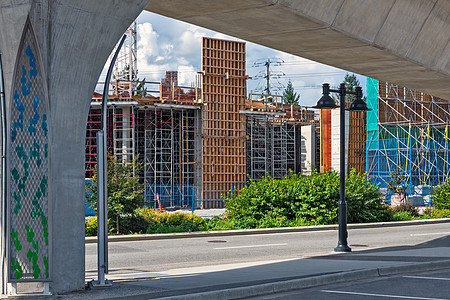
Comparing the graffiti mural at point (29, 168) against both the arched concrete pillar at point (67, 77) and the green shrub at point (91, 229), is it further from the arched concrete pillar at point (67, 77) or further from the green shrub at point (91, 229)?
the green shrub at point (91, 229)

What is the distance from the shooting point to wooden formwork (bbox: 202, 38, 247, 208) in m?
46.7

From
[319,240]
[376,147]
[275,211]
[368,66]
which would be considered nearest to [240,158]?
[376,147]

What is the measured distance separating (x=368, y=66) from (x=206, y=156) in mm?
31428

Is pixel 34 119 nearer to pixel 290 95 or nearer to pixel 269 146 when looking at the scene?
pixel 269 146

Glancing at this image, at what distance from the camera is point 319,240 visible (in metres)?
21.3

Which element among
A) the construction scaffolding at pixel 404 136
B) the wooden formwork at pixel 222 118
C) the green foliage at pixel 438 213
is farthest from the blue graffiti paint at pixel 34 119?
the construction scaffolding at pixel 404 136

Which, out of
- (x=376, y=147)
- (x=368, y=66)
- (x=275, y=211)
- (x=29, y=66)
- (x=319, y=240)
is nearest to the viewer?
(x=29, y=66)

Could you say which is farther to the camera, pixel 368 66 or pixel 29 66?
pixel 368 66

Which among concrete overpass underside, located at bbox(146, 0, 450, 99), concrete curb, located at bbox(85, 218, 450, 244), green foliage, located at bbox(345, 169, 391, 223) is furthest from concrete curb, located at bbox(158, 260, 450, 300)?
green foliage, located at bbox(345, 169, 391, 223)

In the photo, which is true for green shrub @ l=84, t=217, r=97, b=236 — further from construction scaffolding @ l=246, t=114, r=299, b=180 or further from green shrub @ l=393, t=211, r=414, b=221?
construction scaffolding @ l=246, t=114, r=299, b=180

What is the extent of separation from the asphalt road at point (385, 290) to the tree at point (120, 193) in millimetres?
11470

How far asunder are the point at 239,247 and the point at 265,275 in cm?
747

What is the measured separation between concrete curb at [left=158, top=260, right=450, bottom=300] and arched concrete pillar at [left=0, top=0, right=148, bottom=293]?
1.80 m

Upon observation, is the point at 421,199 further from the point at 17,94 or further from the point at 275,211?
the point at 17,94
